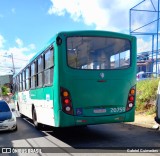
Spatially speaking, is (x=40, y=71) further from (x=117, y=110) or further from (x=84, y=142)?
(x=117, y=110)

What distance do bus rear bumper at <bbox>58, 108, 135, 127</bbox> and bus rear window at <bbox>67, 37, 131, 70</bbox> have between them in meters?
1.48

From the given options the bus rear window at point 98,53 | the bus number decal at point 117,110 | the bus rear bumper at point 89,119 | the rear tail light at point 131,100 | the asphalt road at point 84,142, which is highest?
the bus rear window at point 98,53

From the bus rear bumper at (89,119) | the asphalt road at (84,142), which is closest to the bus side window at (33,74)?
the asphalt road at (84,142)

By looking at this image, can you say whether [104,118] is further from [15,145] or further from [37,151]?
[15,145]

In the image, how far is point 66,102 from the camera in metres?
8.45

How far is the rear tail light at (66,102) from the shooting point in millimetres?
8422

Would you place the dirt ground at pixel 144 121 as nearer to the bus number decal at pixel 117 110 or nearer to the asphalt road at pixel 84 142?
the asphalt road at pixel 84 142

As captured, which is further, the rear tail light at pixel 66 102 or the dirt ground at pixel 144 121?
the dirt ground at pixel 144 121

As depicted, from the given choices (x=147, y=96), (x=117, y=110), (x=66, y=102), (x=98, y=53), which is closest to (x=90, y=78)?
(x=98, y=53)

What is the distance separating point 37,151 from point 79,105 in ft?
5.79

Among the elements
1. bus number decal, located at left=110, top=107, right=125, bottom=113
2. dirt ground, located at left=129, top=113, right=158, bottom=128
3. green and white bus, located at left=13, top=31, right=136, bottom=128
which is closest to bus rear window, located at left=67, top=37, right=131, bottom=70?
green and white bus, located at left=13, top=31, right=136, bottom=128

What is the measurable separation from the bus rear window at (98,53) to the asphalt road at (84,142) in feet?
7.69

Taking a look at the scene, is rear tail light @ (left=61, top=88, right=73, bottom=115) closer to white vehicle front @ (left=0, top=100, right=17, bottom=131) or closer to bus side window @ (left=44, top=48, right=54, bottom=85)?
bus side window @ (left=44, top=48, right=54, bottom=85)

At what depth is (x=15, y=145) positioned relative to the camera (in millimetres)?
9148
